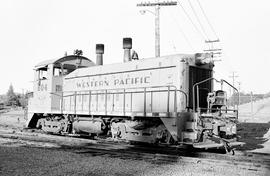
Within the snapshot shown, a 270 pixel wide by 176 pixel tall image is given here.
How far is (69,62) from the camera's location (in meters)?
15.1

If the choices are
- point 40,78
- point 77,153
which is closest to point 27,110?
point 40,78

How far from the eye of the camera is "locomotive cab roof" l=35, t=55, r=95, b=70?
14706 mm

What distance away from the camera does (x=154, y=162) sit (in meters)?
7.88

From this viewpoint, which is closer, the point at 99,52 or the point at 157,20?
the point at 99,52

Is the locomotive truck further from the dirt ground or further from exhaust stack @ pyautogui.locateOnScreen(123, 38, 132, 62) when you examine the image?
the dirt ground

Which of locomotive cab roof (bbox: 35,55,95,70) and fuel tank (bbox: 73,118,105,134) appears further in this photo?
locomotive cab roof (bbox: 35,55,95,70)

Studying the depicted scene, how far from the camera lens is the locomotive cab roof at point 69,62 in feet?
48.2

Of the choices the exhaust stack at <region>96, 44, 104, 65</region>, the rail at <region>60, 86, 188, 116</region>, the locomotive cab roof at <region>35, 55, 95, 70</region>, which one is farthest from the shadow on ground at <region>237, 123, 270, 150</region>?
the locomotive cab roof at <region>35, 55, 95, 70</region>

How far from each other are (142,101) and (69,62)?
5693 millimetres

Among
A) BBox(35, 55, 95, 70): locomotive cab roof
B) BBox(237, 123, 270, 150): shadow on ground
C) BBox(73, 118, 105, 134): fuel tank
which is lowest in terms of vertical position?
BBox(237, 123, 270, 150): shadow on ground

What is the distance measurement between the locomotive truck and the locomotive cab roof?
50 millimetres

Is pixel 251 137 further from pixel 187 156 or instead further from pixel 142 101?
pixel 187 156

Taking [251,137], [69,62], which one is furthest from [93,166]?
[251,137]

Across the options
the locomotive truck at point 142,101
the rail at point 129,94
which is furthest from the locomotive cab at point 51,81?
the rail at point 129,94
